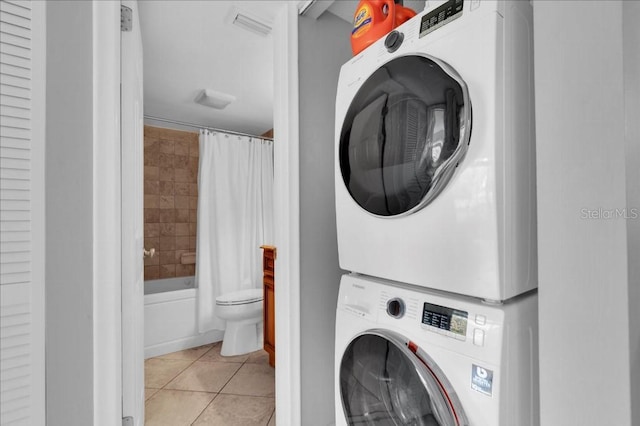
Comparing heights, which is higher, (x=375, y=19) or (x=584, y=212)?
(x=375, y=19)

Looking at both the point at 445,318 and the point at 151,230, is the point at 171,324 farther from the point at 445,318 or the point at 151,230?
the point at 445,318

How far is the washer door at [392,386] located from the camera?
2.54 feet

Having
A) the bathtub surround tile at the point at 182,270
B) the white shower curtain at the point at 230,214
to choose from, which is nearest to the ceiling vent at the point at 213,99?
the white shower curtain at the point at 230,214

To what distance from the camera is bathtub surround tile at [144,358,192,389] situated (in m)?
2.21

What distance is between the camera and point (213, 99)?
9.12 ft

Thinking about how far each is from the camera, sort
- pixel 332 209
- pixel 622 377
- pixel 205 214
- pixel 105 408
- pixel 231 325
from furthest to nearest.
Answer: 1. pixel 205 214
2. pixel 231 325
3. pixel 332 209
4. pixel 105 408
5. pixel 622 377

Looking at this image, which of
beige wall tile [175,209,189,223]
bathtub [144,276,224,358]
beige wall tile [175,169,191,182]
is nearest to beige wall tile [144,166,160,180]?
beige wall tile [175,169,191,182]

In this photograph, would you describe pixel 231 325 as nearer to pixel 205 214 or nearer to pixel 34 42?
pixel 205 214

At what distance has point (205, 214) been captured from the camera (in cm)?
321

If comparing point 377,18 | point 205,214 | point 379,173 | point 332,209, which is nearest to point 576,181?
point 379,173

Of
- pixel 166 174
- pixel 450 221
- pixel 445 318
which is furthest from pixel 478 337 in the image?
pixel 166 174

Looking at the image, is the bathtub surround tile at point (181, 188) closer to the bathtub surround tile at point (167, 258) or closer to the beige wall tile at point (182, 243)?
the beige wall tile at point (182, 243)

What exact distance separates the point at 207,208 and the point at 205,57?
1549 millimetres

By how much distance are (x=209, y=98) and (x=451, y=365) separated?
2.74 metres
